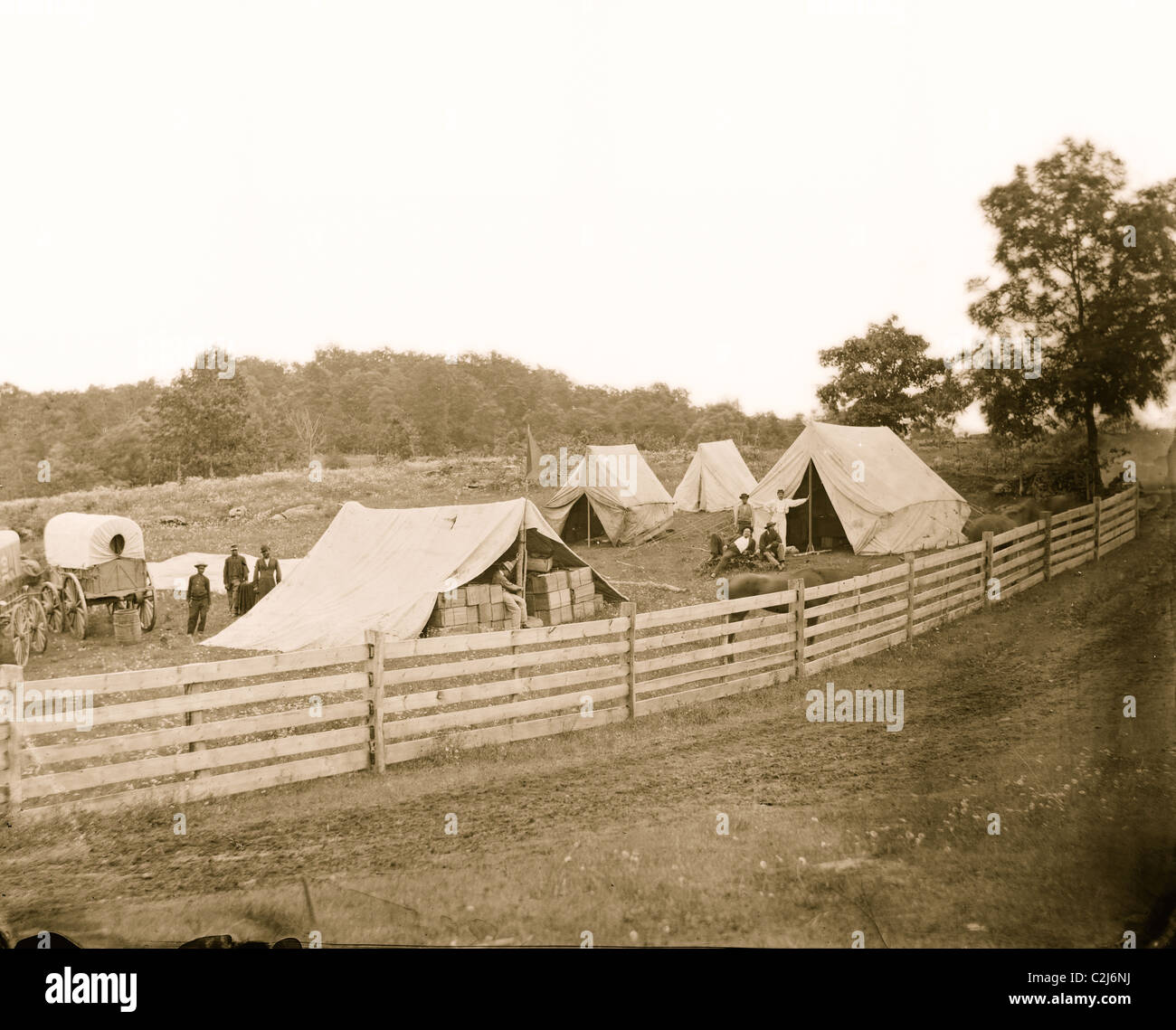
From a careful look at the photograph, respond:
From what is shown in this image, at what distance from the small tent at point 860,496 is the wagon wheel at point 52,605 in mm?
6664

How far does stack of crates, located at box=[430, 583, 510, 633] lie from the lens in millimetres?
6852

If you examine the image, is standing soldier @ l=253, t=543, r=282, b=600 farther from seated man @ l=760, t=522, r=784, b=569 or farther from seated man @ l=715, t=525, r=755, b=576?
seated man @ l=760, t=522, r=784, b=569

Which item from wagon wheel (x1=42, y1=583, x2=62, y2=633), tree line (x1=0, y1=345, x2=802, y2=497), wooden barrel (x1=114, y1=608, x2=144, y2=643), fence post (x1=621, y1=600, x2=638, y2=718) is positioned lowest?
fence post (x1=621, y1=600, x2=638, y2=718)

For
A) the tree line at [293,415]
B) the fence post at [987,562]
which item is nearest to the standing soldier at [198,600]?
the tree line at [293,415]

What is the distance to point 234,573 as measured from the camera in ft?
17.8

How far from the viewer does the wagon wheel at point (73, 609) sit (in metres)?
5.51

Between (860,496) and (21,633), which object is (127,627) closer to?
(21,633)

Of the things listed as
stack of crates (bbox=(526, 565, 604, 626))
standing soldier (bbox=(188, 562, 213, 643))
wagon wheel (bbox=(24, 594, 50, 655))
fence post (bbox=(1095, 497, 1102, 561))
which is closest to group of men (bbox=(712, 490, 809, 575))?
stack of crates (bbox=(526, 565, 604, 626))

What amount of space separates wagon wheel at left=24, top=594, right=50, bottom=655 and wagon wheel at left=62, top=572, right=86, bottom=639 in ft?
1.35

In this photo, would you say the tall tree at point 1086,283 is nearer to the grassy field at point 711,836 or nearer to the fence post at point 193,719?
the grassy field at point 711,836

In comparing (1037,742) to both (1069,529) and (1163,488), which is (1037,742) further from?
(1069,529)

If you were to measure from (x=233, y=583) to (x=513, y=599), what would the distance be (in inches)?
103

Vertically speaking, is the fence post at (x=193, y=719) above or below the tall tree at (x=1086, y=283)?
below
